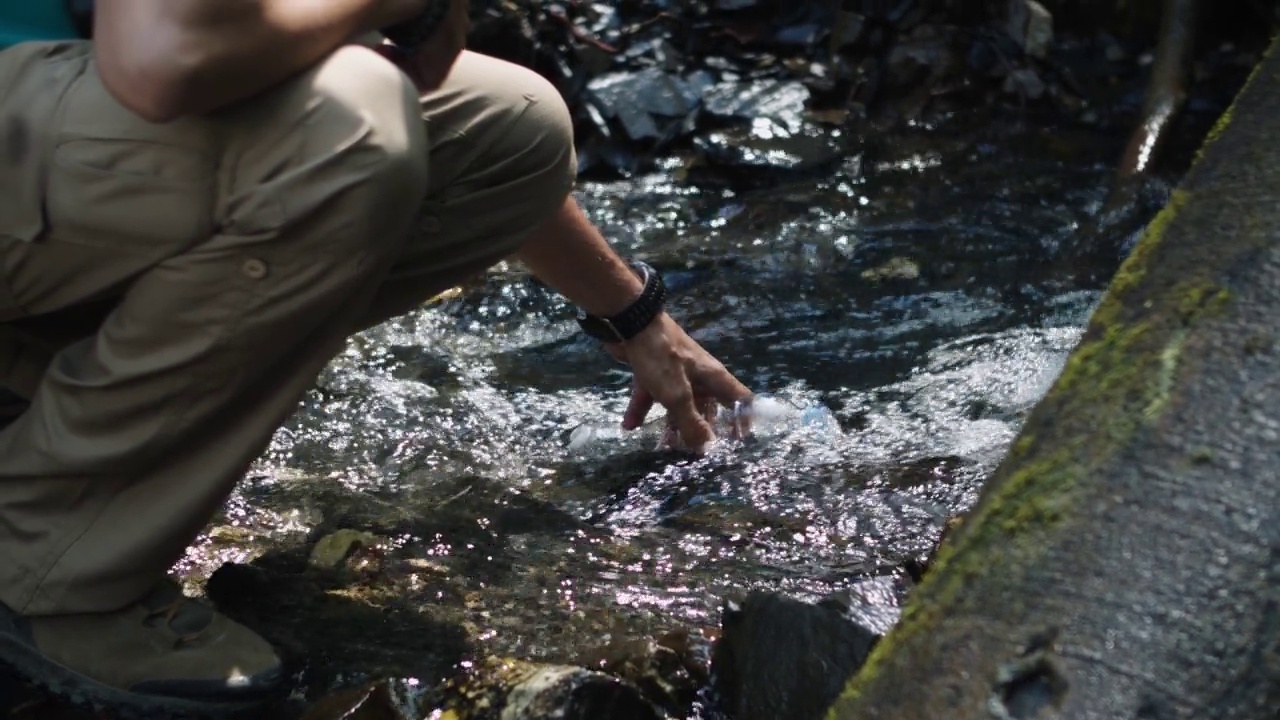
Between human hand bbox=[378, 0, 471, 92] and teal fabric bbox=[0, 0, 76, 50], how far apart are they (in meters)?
0.57

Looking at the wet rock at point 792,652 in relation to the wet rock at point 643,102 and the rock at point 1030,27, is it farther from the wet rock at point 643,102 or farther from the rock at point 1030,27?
the rock at point 1030,27

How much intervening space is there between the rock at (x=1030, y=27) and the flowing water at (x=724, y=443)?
126 cm

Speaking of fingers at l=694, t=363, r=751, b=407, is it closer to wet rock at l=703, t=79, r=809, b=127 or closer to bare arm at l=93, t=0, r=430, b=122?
bare arm at l=93, t=0, r=430, b=122

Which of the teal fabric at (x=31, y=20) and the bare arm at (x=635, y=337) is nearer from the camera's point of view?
the teal fabric at (x=31, y=20)

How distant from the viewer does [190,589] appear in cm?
267

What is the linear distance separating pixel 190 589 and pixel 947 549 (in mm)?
1545

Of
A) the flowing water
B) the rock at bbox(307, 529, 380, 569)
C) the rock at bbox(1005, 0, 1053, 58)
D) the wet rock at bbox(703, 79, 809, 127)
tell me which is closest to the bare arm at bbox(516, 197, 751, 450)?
the flowing water

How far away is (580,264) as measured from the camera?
3.09 metres

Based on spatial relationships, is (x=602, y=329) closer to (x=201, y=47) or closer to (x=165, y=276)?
(x=165, y=276)

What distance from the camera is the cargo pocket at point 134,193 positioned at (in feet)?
7.20

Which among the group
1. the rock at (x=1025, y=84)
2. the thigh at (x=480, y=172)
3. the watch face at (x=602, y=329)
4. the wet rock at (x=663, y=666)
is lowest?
the rock at (x=1025, y=84)

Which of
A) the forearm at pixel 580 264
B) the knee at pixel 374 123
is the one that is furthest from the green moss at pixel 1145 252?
the forearm at pixel 580 264

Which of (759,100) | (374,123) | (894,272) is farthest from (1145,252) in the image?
(759,100)

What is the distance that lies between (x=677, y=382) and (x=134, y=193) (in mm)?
1396
